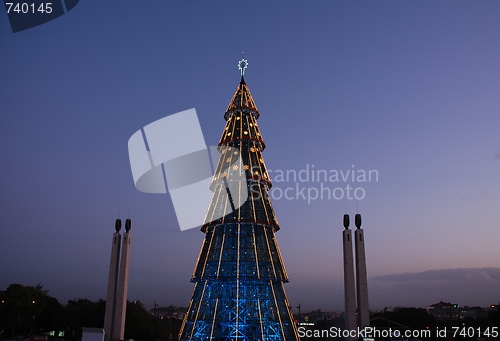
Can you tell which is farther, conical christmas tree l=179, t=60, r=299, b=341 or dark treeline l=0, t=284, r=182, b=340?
dark treeline l=0, t=284, r=182, b=340

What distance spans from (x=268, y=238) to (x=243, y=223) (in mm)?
2568

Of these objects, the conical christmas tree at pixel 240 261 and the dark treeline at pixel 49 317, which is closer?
the conical christmas tree at pixel 240 261

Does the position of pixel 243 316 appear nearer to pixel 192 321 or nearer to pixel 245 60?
pixel 192 321

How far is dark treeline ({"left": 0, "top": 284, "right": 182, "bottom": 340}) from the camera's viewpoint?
5394 cm

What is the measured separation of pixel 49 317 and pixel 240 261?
139ft

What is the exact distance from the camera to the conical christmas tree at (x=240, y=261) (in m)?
35.8

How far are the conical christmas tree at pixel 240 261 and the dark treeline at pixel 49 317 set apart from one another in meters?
16.7

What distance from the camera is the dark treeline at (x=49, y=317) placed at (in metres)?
53.9

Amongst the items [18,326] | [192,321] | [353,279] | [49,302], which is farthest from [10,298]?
[353,279]

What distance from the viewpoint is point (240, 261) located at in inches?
1480

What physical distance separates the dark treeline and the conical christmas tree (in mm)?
16731

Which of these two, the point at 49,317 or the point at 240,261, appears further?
the point at 49,317

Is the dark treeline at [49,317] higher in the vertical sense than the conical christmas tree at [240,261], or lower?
lower

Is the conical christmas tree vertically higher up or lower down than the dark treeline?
higher up
